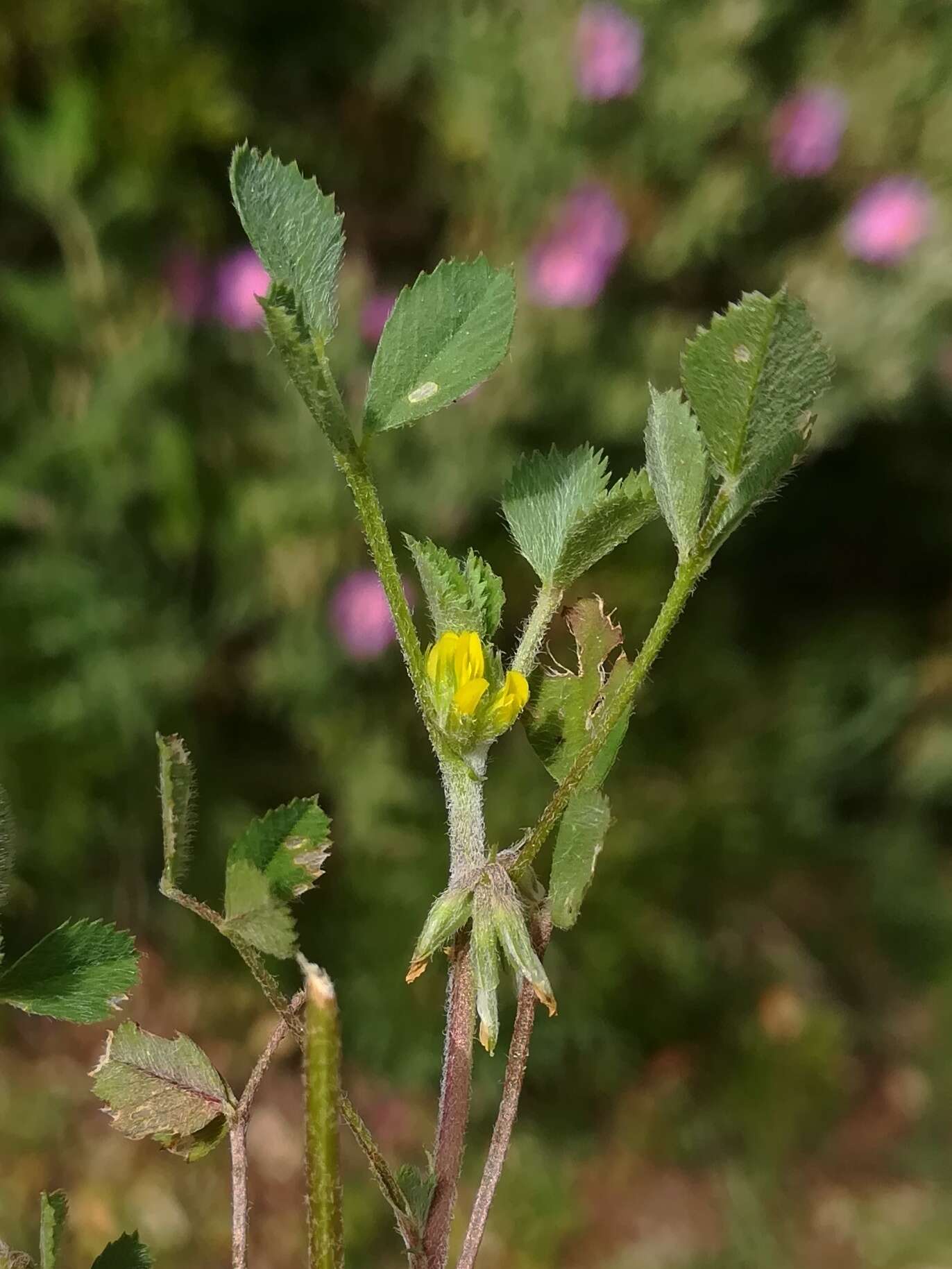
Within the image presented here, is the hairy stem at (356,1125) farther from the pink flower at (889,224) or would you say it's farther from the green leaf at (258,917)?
the pink flower at (889,224)

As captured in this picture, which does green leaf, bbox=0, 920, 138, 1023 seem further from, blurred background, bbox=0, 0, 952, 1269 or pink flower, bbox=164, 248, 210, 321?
pink flower, bbox=164, 248, 210, 321

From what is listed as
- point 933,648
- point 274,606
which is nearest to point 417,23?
point 274,606

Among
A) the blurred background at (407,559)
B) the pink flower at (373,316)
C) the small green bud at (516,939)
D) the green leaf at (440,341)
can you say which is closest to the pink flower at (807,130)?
the blurred background at (407,559)

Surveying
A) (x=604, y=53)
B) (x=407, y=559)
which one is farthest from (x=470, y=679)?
(x=604, y=53)

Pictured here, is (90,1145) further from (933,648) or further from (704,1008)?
(933,648)

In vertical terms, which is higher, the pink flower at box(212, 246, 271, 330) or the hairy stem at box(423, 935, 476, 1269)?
the pink flower at box(212, 246, 271, 330)

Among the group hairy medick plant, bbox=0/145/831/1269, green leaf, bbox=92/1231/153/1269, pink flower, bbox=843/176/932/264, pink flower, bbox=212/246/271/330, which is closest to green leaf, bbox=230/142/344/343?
hairy medick plant, bbox=0/145/831/1269

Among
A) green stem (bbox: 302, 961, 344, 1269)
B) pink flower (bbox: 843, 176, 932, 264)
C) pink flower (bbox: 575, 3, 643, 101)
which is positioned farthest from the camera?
pink flower (bbox: 843, 176, 932, 264)
